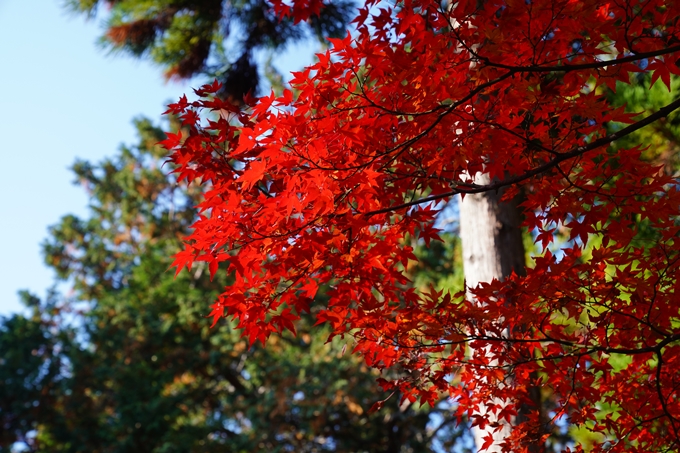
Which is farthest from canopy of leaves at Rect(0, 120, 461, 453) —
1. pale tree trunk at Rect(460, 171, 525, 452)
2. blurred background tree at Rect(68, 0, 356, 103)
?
pale tree trunk at Rect(460, 171, 525, 452)

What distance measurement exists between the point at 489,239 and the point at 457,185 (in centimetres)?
115

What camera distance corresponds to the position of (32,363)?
1144cm

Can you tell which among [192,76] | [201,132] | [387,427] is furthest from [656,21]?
[387,427]

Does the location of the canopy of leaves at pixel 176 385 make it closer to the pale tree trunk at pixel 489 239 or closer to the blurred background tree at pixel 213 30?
the blurred background tree at pixel 213 30

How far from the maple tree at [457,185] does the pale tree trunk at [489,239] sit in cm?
81

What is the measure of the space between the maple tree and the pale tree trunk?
2.67 ft

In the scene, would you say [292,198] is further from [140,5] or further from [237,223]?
[140,5]

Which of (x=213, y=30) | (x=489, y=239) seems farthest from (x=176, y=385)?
(x=489, y=239)

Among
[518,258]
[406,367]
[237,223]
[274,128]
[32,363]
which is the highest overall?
[32,363]

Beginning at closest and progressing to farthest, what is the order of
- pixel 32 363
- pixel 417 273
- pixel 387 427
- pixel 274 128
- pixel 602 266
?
pixel 274 128 < pixel 602 266 < pixel 387 427 < pixel 417 273 < pixel 32 363

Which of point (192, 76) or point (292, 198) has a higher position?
point (192, 76)

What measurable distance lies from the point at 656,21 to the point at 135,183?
13.3 m

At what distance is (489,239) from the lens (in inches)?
131

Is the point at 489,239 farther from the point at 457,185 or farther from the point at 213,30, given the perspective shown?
the point at 213,30
